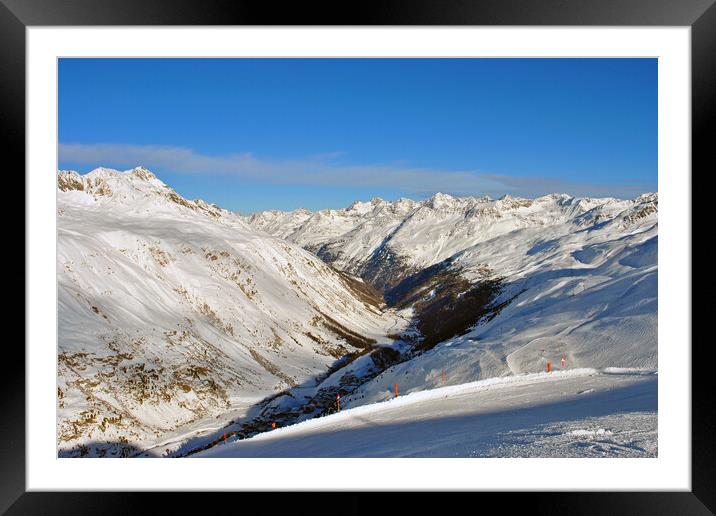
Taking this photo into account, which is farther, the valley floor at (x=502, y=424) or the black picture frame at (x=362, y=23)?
the valley floor at (x=502, y=424)

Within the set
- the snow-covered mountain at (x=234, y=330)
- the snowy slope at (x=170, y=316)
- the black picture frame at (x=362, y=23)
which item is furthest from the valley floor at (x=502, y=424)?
the snowy slope at (x=170, y=316)

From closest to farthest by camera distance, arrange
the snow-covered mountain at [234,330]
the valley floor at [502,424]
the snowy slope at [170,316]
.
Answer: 1. the valley floor at [502,424]
2. the snow-covered mountain at [234,330]
3. the snowy slope at [170,316]

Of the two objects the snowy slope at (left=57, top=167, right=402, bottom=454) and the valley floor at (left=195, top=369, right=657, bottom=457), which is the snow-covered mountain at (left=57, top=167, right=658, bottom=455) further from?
the valley floor at (left=195, top=369, right=657, bottom=457)

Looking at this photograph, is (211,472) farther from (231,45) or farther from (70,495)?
(231,45)

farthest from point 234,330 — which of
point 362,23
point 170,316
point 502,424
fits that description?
point 362,23

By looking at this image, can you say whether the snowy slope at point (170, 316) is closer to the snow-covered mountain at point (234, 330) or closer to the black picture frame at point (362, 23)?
the snow-covered mountain at point (234, 330)
